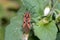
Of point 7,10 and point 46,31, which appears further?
point 7,10

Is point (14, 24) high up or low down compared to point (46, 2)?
down

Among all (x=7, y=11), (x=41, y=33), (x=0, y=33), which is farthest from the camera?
(x=7, y=11)


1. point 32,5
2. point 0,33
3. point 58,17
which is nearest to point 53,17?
point 58,17

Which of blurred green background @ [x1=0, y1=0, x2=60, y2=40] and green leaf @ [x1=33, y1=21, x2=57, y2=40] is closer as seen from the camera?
green leaf @ [x1=33, y1=21, x2=57, y2=40]

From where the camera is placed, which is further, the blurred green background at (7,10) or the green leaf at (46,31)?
the blurred green background at (7,10)

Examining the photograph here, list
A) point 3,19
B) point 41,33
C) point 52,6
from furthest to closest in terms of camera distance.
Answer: point 3,19, point 52,6, point 41,33

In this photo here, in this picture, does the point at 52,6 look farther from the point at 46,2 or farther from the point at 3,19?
the point at 3,19

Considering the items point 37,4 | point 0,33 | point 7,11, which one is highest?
point 37,4

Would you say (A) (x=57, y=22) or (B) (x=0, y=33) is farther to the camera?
(B) (x=0, y=33)
